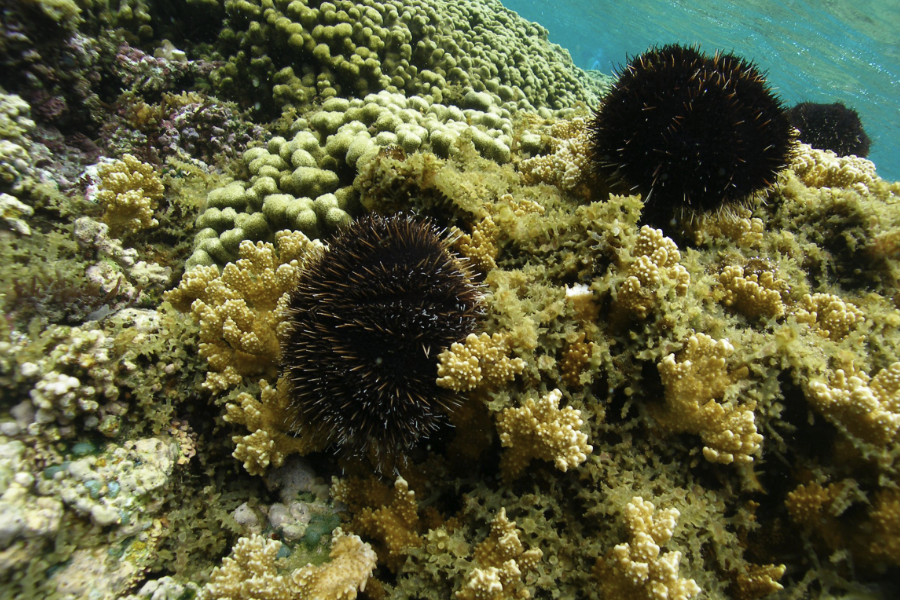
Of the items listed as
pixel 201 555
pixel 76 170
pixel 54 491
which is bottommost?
pixel 201 555

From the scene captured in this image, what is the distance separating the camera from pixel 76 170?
4.74 metres

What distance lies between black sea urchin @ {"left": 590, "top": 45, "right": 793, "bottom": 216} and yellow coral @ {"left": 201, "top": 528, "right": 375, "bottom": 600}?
136 inches

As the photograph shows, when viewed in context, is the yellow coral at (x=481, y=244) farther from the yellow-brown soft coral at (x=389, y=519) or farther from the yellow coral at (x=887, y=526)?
the yellow coral at (x=887, y=526)

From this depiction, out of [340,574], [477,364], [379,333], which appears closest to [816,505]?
[477,364]

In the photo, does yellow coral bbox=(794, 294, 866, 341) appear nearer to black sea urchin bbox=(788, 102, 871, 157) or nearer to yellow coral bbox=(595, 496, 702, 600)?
yellow coral bbox=(595, 496, 702, 600)

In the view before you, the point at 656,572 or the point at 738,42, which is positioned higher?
the point at 738,42

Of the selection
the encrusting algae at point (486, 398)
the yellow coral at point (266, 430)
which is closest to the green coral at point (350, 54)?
the encrusting algae at point (486, 398)

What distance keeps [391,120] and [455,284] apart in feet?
9.61

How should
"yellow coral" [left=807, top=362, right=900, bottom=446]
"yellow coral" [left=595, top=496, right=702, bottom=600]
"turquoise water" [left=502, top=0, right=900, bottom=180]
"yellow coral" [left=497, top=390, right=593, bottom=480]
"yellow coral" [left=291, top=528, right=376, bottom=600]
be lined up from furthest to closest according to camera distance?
"turquoise water" [left=502, top=0, right=900, bottom=180]
"yellow coral" [left=291, top=528, right=376, bottom=600]
"yellow coral" [left=497, top=390, right=593, bottom=480]
"yellow coral" [left=807, top=362, right=900, bottom=446]
"yellow coral" [left=595, top=496, right=702, bottom=600]

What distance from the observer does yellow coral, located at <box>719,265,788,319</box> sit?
2.88 meters

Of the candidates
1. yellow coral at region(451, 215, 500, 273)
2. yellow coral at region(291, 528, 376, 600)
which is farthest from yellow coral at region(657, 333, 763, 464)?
yellow coral at region(291, 528, 376, 600)

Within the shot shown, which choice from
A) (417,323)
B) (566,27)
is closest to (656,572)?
(417,323)

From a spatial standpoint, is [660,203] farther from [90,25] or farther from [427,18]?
[90,25]

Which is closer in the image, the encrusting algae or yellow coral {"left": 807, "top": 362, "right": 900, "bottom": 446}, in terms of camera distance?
yellow coral {"left": 807, "top": 362, "right": 900, "bottom": 446}
